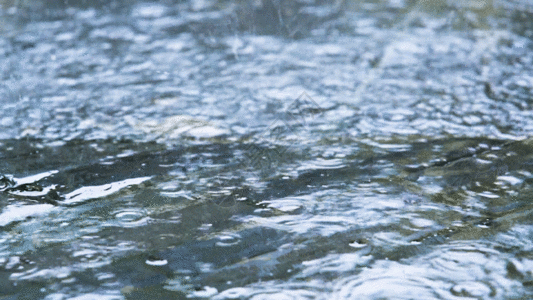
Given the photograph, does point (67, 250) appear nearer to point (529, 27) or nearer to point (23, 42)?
point (23, 42)

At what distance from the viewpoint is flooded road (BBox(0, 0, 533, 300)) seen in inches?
73.3

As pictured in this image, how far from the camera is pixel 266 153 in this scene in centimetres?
267

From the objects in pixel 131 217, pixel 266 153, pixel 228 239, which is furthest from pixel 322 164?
pixel 131 217

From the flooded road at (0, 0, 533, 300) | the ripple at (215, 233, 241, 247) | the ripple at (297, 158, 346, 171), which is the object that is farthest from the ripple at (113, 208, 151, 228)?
the ripple at (297, 158, 346, 171)

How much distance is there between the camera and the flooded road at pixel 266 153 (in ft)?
6.11

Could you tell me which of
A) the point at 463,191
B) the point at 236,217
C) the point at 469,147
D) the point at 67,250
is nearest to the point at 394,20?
the point at 469,147

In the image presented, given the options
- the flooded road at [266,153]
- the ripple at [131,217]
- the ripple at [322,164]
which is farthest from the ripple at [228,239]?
the ripple at [322,164]

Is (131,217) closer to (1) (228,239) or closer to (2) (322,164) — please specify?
(1) (228,239)

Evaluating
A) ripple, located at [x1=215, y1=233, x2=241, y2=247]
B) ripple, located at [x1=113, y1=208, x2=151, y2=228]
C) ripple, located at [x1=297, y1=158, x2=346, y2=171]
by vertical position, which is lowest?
ripple, located at [x1=215, y1=233, x2=241, y2=247]

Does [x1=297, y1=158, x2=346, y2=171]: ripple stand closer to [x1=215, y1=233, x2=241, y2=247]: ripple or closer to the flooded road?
the flooded road

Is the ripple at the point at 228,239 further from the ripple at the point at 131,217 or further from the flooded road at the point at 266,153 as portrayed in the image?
the ripple at the point at 131,217

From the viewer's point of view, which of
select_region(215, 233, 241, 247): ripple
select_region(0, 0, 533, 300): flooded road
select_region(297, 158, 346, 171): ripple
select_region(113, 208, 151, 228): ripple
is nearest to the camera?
select_region(0, 0, 533, 300): flooded road

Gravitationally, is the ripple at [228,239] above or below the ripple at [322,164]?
below

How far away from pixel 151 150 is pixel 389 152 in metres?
0.98
